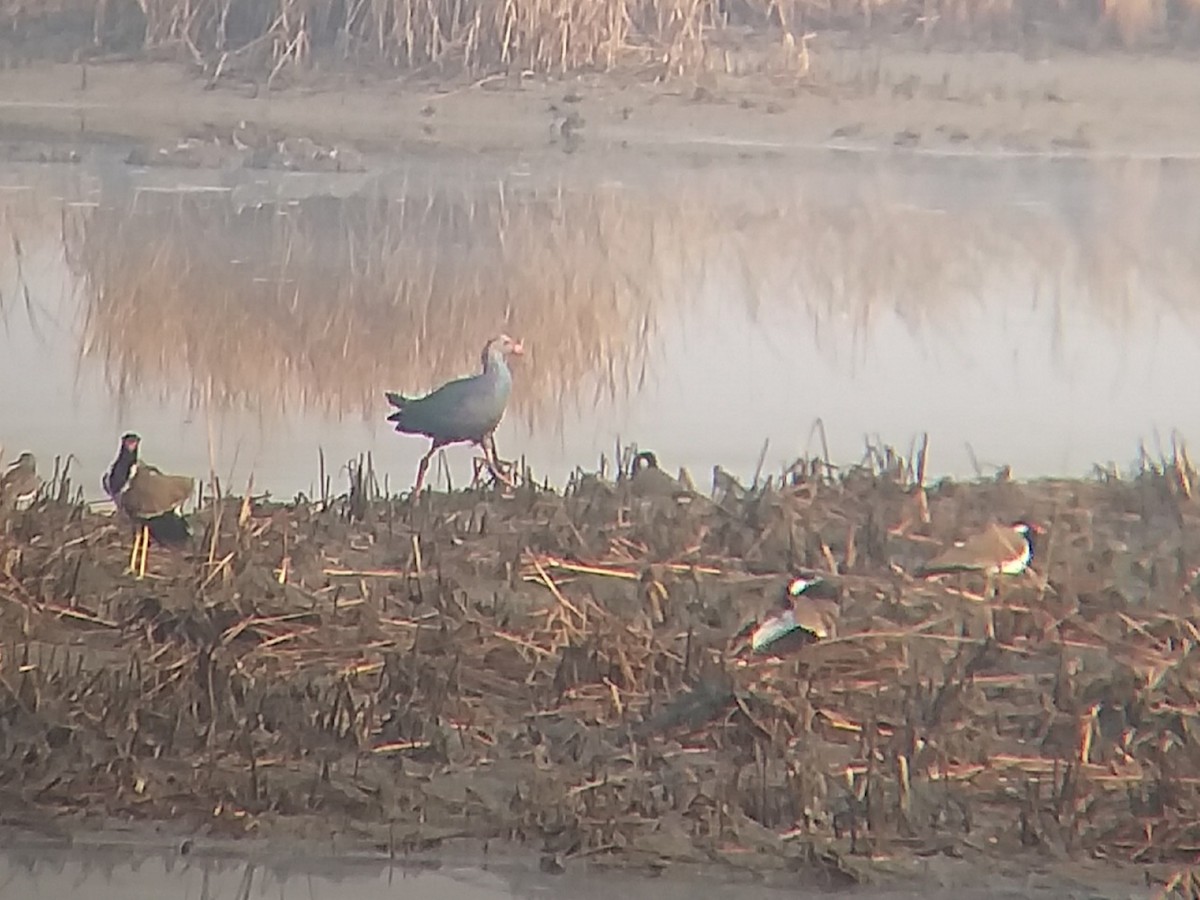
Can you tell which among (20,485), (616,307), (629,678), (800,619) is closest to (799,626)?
(800,619)

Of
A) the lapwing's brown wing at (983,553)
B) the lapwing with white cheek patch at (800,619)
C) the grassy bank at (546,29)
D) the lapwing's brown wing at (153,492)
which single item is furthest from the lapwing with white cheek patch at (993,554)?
the lapwing's brown wing at (153,492)

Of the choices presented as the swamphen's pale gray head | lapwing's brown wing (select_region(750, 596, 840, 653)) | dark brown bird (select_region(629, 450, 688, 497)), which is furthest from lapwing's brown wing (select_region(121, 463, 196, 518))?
lapwing's brown wing (select_region(750, 596, 840, 653))

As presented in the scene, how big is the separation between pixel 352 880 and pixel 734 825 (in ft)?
1.41

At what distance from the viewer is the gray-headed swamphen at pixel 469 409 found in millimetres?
1893

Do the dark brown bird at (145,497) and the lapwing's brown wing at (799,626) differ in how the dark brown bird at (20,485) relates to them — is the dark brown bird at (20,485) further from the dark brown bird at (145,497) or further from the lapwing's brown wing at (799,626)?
the lapwing's brown wing at (799,626)

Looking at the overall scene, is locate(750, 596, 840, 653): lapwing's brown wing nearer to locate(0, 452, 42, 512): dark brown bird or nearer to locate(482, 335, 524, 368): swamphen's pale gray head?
locate(482, 335, 524, 368): swamphen's pale gray head

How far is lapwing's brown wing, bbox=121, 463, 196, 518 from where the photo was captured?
6.30 ft

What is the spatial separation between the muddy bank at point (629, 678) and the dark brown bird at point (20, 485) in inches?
1.1

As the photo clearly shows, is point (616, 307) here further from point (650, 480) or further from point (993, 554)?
point (993, 554)

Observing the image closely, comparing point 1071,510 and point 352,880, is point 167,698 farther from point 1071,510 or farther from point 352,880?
point 1071,510

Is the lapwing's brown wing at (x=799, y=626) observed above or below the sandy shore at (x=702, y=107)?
below

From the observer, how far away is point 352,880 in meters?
1.83

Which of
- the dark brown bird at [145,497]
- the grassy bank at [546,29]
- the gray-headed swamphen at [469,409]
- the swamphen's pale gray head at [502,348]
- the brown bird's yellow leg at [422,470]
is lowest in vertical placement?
the dark brown bird at [145,497]

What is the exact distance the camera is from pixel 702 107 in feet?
6.27
